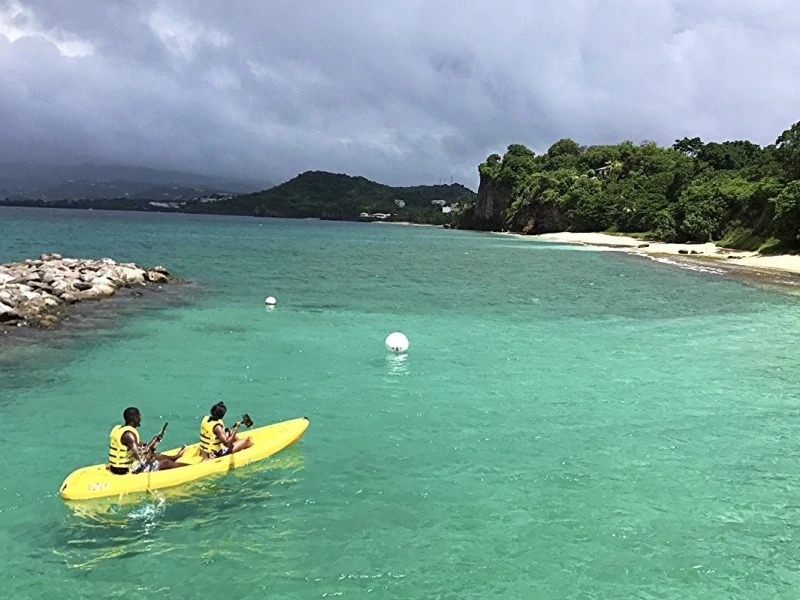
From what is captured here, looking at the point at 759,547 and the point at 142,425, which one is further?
the point at 142,425

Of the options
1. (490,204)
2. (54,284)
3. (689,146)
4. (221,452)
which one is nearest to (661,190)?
(689,146)

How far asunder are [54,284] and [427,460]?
73.1 ft

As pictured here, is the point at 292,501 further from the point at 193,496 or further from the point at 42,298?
the point at 42,298

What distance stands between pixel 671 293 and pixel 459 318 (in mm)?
14171

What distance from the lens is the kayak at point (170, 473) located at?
9.75m

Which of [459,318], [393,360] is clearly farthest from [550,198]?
[393,360]

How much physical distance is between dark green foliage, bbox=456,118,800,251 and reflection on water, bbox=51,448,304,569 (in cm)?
5280

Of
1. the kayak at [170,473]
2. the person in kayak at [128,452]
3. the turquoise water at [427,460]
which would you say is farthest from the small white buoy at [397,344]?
the person in kayak at [128,452]

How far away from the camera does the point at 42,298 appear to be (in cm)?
2491

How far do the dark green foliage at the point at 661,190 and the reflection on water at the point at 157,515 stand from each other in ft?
173

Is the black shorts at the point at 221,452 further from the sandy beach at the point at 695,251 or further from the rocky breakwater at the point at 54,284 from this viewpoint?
the sandy beach at the point at 695,251

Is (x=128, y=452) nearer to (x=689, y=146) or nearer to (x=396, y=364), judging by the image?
(x=396, y=364)

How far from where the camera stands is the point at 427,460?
11.7 metres

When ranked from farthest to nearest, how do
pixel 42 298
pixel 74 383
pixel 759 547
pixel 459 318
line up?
pixel 459 318, pixel 42 298, pixel 74 383, pixel 759 547
